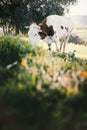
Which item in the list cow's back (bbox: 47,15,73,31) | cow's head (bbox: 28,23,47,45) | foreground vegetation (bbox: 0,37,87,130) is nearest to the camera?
foreground vegetation (bbox: 0,37,87,130)

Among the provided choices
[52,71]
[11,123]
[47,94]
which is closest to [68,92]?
[47,94]

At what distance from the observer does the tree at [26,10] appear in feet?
116

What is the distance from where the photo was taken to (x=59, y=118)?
4.98 metres

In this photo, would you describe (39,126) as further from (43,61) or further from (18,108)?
(43,61)

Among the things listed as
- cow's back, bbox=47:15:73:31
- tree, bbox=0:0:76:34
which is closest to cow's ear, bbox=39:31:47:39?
cow's back, bbox=47:15:73:31

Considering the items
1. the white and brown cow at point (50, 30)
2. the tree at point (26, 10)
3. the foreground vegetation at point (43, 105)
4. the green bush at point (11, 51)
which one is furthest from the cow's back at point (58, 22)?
the tree at point (26, 10)

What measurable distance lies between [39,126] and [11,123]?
1.35ft

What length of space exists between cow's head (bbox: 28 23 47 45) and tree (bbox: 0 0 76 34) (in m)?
16.2

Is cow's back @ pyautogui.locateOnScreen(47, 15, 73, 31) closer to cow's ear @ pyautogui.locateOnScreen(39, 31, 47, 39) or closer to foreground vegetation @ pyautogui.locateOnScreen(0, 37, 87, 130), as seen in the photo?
cow's ear @ pyautogui.locateOnScreen(39, 31, 47, 39)

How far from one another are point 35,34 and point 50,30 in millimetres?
1305

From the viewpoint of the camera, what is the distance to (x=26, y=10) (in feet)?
119

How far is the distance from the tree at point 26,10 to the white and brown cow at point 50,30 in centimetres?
1504

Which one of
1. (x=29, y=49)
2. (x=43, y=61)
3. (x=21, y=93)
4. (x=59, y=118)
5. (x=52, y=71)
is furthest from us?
(x=29, y=49)

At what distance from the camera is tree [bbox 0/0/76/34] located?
1390 inches
